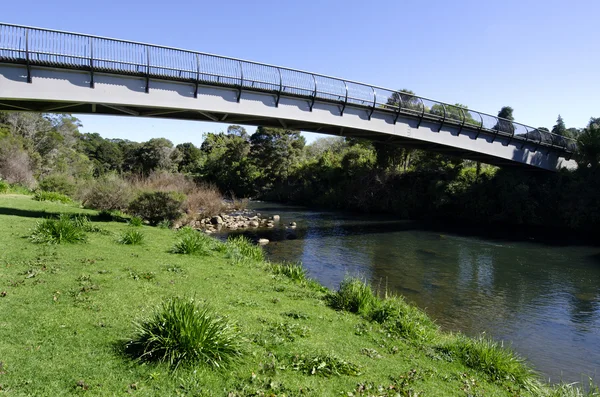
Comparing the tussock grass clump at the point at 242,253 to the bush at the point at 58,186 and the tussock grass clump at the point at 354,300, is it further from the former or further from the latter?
the bush at the point at 58,186

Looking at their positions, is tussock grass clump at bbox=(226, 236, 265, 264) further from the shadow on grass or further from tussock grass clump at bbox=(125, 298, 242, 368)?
Result: tussock grass clump at bbox=(125, 298, 242, 368)

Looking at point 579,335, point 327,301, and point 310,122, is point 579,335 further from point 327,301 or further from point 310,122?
point 310,122

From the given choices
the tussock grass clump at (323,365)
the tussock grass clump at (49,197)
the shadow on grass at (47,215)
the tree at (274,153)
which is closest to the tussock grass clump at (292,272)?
the tussock grass clump at (323,365)

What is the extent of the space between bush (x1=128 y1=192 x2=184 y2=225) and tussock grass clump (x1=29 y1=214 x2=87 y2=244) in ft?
28.6

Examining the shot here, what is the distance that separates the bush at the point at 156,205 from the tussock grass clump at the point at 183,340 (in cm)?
1629

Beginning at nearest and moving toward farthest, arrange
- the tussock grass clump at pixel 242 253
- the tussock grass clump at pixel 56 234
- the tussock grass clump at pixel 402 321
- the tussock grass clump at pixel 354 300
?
the tussock grass clump at pixel 402 321, the tussock grass clump at pixel 354 300, the tussock grass clump at pixel 56 234, the tussock grass clump at pixel 242 253

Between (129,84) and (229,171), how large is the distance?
1725 inches

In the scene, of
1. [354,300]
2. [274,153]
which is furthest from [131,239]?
[274,153]

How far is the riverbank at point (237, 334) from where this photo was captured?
4.54 m

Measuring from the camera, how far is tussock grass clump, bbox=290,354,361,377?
521 cm

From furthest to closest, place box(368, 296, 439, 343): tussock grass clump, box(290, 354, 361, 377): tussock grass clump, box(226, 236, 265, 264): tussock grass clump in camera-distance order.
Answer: box(226, 236, 265, 264): tussock grass clump < box(368, 296, 439, 343): tussock grass clump < box(290, 354, 361, 377): tussock grass clump

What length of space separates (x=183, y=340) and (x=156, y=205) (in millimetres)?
17194

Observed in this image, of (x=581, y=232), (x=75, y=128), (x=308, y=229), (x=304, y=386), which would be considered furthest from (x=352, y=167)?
(x=304, y=386)

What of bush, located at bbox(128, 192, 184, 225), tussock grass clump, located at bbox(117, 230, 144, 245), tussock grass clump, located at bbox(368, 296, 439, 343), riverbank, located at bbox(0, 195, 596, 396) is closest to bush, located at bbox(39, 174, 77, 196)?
bush, located at bbox(128, 192, 184, 225)
